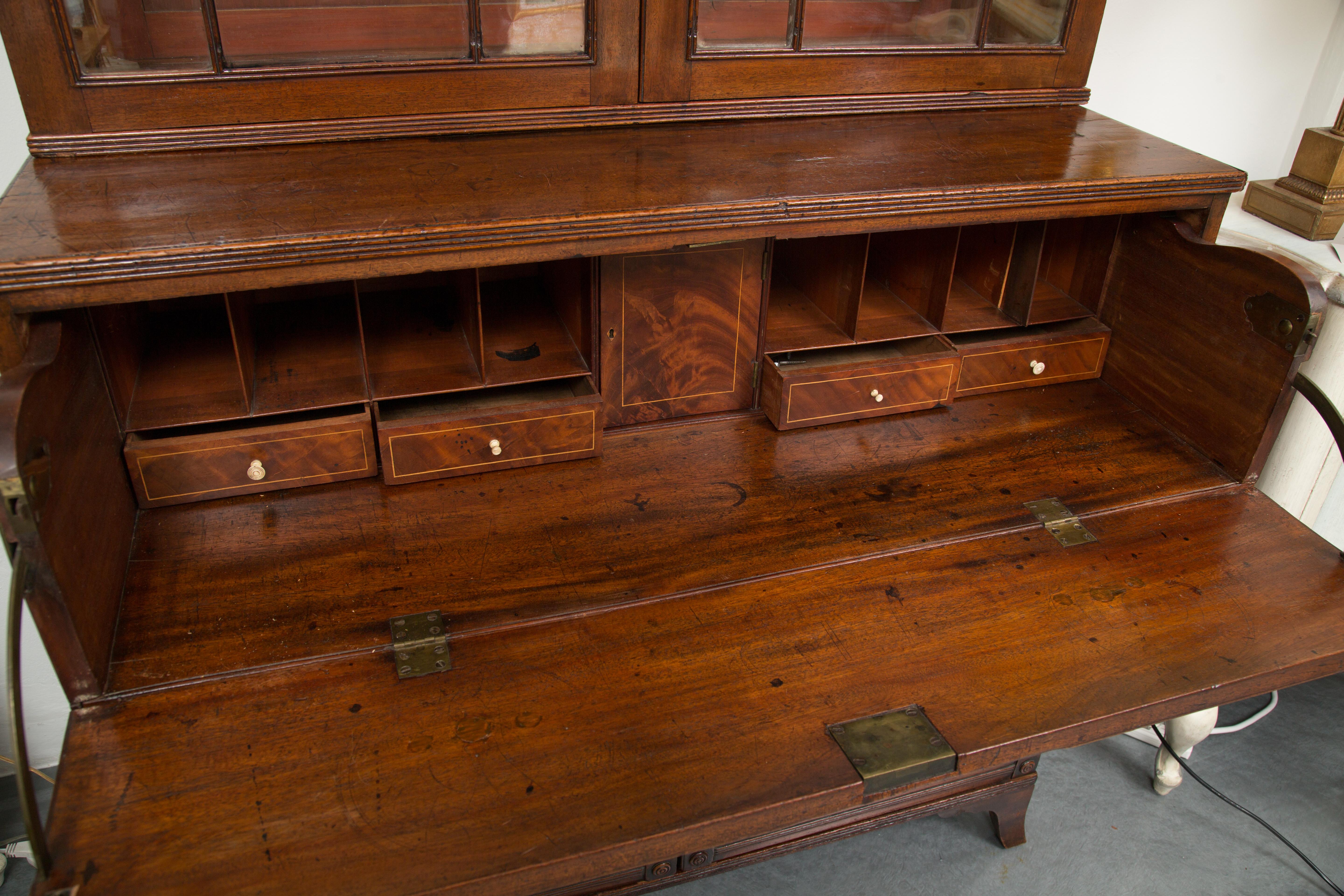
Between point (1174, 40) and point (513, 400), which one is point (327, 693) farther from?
point (1174, 40)

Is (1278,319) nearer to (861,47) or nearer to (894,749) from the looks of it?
(861,47)

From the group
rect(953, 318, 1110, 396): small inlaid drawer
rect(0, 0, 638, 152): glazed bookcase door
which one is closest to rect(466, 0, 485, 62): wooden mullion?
rect(0, 0, 638, 152): glazed bookcase door

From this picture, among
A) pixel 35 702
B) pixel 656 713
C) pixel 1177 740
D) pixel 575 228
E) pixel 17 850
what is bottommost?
pixel 17 850

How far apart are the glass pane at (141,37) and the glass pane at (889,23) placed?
3.27ft

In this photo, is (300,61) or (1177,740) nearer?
(300,61)

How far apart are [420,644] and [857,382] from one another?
93cm

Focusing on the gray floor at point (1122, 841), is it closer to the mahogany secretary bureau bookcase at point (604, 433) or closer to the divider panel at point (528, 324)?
the mahogany secretary bureau bookcase at point (604, 433)

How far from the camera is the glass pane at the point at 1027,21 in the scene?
1887mm

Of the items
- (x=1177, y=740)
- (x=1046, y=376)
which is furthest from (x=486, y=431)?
(x=1177, y=740)

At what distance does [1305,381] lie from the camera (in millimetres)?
1681

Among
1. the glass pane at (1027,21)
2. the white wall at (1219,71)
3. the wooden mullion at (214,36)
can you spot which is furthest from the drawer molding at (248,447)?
the white wall at (1219,71)

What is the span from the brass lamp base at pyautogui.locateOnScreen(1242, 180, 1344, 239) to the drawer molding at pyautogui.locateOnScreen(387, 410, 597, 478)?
1.71 meters

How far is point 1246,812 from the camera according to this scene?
7.26ft

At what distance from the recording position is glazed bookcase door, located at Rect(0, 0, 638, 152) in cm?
147
